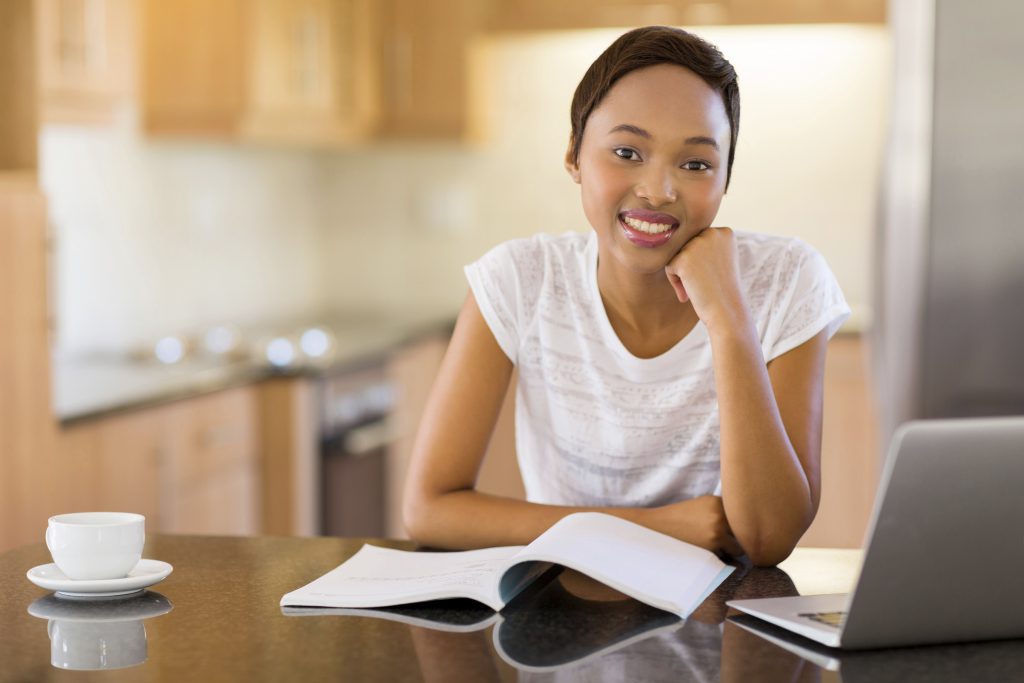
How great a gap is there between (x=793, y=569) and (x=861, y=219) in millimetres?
3305

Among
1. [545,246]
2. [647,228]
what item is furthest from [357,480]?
[647,228]

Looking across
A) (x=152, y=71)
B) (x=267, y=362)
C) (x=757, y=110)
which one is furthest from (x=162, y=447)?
(x=757, y=110)

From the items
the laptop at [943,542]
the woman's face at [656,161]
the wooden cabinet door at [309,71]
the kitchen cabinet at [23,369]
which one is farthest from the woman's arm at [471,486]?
the wooden cabinet door at [309,71]

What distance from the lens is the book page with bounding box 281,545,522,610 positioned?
1.08 metres

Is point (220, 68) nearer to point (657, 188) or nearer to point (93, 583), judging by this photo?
point (657, 188)

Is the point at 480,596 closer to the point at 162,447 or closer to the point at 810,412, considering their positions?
the point at 810,412

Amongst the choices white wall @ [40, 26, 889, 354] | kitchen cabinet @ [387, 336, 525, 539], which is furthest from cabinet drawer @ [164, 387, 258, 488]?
kitchen cabinet @ [387, 336, 525, 539]

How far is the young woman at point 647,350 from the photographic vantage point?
1343 mm

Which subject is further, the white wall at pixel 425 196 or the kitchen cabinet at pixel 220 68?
the white wall at pixel 425 196

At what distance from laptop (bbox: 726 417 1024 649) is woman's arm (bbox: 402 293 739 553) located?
1.06ft

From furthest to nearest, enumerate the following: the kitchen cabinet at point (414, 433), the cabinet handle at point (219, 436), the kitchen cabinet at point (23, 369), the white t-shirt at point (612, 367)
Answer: the kitchen cabinet at point (414, 433), the cabinet handle at point (219, 436), the kitchen cabinet at point (23, 369), the white t-shirt at point (612, 367)

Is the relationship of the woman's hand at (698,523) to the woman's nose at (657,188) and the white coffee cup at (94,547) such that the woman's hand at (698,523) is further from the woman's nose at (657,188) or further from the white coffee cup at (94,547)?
the white coffee cup at (94,547)

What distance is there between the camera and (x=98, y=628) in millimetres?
1034

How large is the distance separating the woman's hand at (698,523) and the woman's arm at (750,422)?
0.05ft
